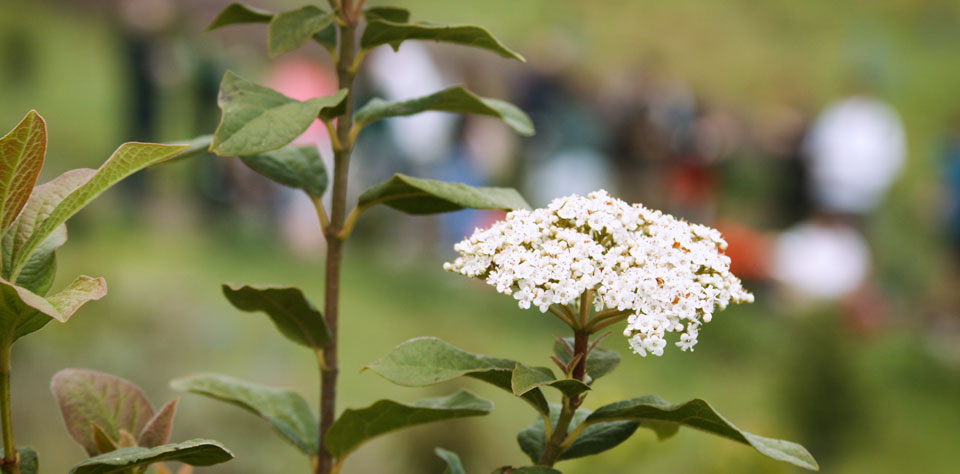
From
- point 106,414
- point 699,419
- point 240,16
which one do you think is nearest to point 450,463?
point 699,419

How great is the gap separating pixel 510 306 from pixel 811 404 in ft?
6.31

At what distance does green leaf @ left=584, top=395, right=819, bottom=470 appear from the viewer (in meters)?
0.90

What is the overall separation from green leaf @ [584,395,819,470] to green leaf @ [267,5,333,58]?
55 centimetres

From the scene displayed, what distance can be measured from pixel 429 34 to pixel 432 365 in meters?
0.40

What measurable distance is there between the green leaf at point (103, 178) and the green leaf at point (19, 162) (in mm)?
29

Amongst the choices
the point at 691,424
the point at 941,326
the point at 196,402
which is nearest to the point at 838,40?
the point at 941,326

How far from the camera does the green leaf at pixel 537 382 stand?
0.90 m

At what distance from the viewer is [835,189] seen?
6.96 m

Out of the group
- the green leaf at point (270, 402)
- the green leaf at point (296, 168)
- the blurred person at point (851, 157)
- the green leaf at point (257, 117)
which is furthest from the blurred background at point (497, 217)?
the green leaf at point (257, 117)

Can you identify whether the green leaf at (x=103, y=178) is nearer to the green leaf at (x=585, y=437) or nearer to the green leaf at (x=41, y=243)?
the green leaf at (x=41, y=243)

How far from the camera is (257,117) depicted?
1026mm

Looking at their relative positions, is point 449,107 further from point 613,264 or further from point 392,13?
point 613,264

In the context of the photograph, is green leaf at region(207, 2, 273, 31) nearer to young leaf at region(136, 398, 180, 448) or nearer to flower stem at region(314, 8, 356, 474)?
flower stem at region(314, 8, 356, 474)

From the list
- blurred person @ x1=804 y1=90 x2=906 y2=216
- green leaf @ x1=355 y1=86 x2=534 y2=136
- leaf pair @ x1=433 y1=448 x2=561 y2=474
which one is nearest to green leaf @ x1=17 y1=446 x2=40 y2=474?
leaf pair @ x1=433 y1=448 x2=561 y2=474
